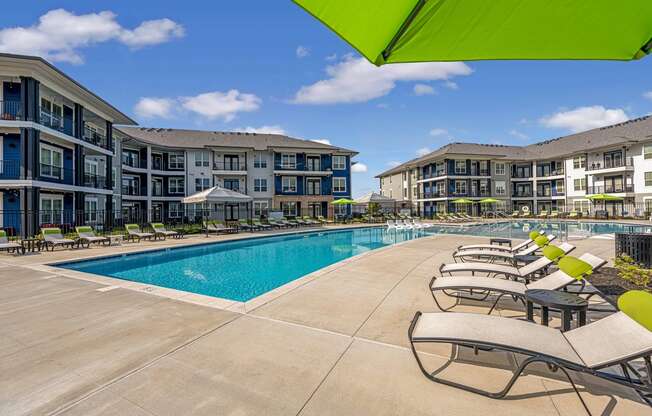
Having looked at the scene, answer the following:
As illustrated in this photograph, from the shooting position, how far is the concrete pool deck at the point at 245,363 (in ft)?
8.51

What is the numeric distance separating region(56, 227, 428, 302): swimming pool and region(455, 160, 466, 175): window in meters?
32.0

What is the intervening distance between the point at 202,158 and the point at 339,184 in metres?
16.2

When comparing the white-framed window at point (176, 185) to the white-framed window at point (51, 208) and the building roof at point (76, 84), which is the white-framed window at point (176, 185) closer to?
the building roof at point (76, 84)

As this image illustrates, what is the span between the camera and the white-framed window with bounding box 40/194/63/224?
1894cm

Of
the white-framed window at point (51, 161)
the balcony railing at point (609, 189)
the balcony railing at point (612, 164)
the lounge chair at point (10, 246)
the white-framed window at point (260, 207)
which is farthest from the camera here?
the balcony railing at point (609, 189)

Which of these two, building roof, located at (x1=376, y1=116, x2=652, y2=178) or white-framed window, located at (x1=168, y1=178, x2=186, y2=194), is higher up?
building roof, located at (x1=376, y1=116, x2=652, y2=178)

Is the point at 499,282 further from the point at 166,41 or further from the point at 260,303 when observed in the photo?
the point at 166,41

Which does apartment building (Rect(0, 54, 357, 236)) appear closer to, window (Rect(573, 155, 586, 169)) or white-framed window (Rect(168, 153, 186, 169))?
white-framed window (Rect(168, 153, 186, 169))

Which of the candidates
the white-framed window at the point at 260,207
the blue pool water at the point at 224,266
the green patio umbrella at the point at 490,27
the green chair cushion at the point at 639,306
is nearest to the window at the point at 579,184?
the blue pool water at the point at 224,266

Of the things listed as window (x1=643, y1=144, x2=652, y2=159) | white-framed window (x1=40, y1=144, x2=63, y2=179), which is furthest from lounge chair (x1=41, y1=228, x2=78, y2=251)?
window (x1=643, y1=144, x2=652, y2=159)

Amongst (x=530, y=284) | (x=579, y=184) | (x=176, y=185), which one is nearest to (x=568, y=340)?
(x=530, y=284)

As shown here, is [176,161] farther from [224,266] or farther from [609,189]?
[609,189]

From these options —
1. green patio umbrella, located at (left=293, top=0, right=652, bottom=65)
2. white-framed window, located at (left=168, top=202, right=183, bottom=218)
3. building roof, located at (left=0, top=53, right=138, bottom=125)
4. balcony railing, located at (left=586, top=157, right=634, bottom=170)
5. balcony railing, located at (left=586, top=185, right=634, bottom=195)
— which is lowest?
white-framed window, located at (left=168, top=202, right=183, bottom=218)

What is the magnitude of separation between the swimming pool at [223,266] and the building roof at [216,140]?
66.8 ft
